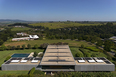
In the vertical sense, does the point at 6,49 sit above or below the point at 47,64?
below

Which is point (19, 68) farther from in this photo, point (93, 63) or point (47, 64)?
point (93, 63)

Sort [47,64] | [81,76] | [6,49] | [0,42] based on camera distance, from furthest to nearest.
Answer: [0,42] → [6,49] → [47,64] → [81,76]

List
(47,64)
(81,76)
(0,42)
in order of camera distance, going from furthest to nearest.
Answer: (0,42), (47,64), (81,76)

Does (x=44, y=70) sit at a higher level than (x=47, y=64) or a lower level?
lower

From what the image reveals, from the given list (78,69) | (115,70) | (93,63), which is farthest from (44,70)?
(115,70)

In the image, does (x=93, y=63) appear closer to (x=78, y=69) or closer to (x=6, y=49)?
(x=78, y=69)

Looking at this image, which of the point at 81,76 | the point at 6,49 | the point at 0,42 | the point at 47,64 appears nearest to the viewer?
the point at 81,76

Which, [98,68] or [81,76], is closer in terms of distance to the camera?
[81,76]

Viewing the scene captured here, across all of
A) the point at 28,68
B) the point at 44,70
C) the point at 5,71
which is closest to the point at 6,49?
the point at 5,71

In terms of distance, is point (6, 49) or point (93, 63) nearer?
point (93, 63)
